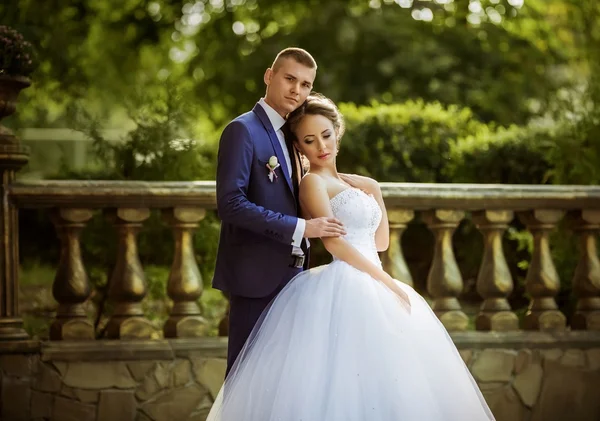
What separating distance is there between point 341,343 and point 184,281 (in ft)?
5.84

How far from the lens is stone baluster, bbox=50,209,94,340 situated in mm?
5965

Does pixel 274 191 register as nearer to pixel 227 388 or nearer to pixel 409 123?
pixel 227 388

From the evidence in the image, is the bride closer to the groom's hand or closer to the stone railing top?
the groom's hand

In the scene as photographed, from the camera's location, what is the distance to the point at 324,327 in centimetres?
458

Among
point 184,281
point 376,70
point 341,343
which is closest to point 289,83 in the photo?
point 341,343

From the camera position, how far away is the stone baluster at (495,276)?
6.43 meters

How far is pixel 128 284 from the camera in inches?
237

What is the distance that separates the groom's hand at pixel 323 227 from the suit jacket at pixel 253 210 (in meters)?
0.08

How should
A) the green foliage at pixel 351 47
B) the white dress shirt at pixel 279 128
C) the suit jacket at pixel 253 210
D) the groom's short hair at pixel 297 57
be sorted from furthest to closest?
1. the green foliage at pixel 351 47
2. the white dress shirt at pixel 279 128
3. the groom's short hair at pixel 297 57
4. the suit jacket at pixel 253 210

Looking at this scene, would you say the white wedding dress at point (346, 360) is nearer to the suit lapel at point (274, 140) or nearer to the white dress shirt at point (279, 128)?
the white dress shirt at point (279, 128)

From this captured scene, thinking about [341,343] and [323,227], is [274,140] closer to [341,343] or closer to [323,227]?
[323,227]

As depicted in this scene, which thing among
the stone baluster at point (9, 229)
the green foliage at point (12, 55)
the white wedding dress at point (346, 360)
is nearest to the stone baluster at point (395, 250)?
the white wedding dress at point (346, 360)

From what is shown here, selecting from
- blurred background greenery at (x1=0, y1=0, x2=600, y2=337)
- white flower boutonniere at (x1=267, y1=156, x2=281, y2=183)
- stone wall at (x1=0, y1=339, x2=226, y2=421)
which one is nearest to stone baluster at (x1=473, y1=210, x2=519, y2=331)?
stone wall at (x1=0, y1=339, x2=226, y2=421)

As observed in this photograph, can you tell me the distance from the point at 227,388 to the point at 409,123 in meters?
4.77
